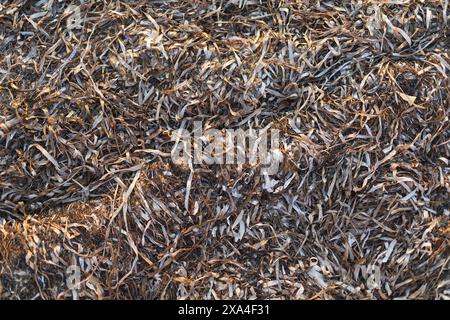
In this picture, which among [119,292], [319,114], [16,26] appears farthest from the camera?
[16,26]

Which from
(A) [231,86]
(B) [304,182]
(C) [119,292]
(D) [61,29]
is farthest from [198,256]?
(D) [61,29]

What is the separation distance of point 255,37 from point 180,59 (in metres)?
0.23

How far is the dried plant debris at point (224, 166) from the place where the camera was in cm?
159

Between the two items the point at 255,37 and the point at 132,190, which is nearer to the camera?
the point at 132,190

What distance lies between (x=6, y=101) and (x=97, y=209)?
436 mm

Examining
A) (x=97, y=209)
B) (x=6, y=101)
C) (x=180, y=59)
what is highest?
(x=180, y=59)

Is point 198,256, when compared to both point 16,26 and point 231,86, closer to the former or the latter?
point 231,86

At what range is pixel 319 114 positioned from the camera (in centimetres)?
170

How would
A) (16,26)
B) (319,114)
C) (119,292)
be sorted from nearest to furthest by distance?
(119,292) < (319,114) < (16,26)

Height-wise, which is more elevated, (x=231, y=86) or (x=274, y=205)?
(x=231, y=86)

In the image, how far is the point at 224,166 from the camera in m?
1.66

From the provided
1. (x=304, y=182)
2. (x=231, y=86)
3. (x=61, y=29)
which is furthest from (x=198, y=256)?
(x=61, y=29)

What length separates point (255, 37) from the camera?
1.77 metres

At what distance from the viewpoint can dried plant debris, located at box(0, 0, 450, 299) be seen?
159cm
